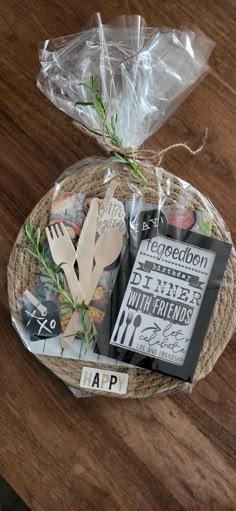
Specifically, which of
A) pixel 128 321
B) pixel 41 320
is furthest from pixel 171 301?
pixel 41 320

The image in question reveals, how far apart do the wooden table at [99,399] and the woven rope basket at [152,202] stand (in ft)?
0.16

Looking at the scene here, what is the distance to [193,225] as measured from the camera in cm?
80

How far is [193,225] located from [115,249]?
111 mm

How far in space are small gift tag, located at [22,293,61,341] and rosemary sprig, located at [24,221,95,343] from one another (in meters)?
0.02

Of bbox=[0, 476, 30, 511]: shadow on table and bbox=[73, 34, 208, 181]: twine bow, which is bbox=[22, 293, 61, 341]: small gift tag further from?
bbox=[0, 476, 30, 511]: shadow on table

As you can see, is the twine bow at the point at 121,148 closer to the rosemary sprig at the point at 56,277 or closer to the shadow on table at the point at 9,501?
the rosemary sprig at the point at 56,277

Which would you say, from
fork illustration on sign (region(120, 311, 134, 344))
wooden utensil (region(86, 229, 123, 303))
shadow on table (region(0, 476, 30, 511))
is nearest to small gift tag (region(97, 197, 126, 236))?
wooden utensil (region(86, 229, 123, 303))

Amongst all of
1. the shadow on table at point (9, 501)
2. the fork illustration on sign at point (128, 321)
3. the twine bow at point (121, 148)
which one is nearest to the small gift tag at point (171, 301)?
the fork illustration on sign at point (128, 321)

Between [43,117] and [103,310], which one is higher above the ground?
[43,117]

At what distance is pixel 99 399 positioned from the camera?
0.83 meters

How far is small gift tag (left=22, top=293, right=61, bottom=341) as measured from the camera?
2.60ft

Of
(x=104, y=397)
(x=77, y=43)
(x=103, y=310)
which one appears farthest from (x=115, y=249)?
(x=77, y=43)

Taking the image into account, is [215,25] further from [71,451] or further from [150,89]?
[71,451]

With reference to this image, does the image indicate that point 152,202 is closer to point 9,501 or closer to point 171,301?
point 171,301
